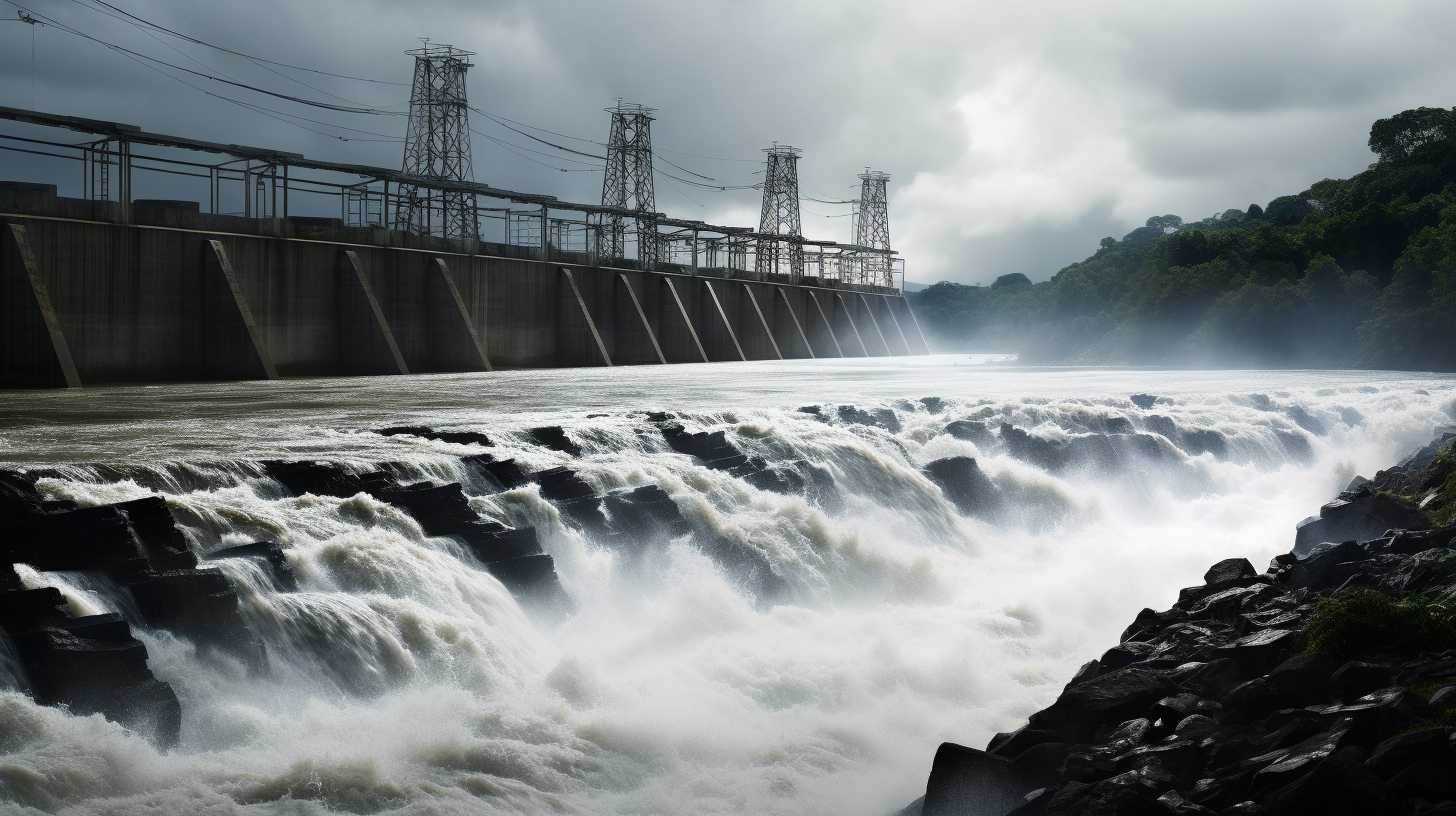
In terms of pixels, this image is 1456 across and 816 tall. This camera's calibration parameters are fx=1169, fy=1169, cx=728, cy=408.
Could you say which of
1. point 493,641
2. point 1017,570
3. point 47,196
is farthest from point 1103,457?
point 47,196

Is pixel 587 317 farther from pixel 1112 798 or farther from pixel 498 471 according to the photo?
pixel 1112 798

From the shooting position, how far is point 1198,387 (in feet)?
144

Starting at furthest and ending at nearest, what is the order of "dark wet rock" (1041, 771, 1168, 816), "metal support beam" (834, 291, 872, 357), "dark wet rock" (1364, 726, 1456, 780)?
"metal support beam" (834, 291, 872, 357)
"dark wet rock" (1041, 771, 1168, 816)
"dark wet rock" (1364, 726, 1456, 780)

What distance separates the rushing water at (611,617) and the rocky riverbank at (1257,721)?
1.44 m

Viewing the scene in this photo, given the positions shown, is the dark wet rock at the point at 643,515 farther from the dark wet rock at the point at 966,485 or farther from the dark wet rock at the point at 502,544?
the dark wet rock at the point at 966,485

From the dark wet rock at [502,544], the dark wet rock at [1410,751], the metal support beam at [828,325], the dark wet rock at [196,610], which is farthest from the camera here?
the metal support beam at [828,325]

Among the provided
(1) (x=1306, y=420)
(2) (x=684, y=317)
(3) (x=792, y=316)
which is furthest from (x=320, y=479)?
(3) (x=792, y=316)

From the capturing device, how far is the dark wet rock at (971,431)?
85.6 feet

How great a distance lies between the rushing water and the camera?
8688 mm

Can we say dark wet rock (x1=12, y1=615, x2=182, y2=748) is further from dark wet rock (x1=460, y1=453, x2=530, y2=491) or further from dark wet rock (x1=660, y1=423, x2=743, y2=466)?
dark wet rock (x1=660, y1=423, x2=743, y2=466)

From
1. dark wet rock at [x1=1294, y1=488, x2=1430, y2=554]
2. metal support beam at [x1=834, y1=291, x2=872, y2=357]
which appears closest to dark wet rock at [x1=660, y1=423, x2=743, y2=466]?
dark wet rock at [x1=1294, y1=488, x2=1430, y2=554]

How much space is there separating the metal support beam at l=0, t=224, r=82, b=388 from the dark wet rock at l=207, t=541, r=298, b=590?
2283 cm

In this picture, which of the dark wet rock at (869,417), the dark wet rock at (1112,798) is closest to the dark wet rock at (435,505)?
the dark wet rock at (1112,798)

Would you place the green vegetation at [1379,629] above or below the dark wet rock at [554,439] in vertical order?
below
